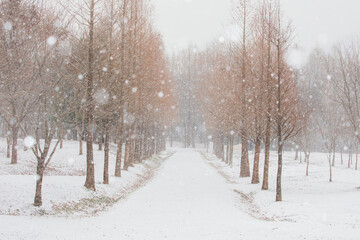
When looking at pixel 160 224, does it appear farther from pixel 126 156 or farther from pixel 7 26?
pixel 126 156

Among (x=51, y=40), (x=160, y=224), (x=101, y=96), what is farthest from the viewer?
(x=101, y=96)

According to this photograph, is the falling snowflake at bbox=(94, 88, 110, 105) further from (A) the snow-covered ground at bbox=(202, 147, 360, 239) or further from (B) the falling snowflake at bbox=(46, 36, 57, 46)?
(A) the snow-covered ground at bbox=(202, 147, 360, 239)

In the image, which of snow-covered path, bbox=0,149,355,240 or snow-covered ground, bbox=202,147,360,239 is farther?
snow-covered ground, bbox=202,147,360,239

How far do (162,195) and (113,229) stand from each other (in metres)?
6.35

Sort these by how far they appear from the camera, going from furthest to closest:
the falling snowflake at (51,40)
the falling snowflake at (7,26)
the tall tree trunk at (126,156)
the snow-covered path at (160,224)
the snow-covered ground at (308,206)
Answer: the tall tree trunk at (126,156) → the falling snowflake at (7,26) → the falling snowflake at (51,40) → the snow-covered ground at (308,206) → the snow-covered path at (160,224)

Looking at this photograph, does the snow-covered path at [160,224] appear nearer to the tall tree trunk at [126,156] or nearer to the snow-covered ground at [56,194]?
the snow-covered ground at [56,194]

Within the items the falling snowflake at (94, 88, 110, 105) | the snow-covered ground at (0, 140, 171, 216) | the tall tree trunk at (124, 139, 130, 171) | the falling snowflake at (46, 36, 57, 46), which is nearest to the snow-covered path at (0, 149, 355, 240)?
the snow-covered ground at (0, 140, 171, 216)

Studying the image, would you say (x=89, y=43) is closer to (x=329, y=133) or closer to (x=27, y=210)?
(x=27, y=210)

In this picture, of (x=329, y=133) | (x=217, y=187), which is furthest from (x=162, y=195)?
(x=329, y=133)

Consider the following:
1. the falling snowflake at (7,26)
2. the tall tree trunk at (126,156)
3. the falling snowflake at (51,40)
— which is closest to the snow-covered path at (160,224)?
the falling snowflake at (51,40)

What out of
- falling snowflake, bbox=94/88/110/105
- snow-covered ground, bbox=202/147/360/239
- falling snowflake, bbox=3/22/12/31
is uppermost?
falling snowflake, bbox=3/22/12/31

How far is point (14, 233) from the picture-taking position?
304 inches

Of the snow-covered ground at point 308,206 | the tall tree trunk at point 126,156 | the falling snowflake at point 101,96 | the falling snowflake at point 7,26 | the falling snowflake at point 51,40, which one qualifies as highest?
the falling snowflake at point 7,26

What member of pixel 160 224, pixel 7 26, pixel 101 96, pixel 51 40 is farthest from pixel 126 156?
pixel 160 224
